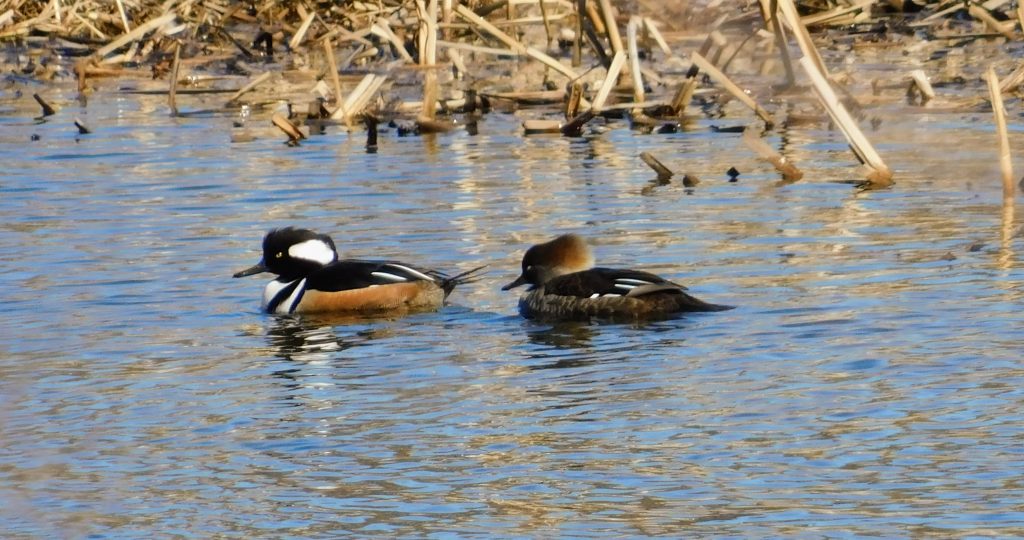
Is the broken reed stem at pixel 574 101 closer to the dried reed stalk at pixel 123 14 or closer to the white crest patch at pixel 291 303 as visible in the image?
the white crest patch at pixel 291 303

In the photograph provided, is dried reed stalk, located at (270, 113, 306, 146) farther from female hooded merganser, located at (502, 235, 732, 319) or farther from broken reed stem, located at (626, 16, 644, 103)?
female hooded merganser, located at (502, 235, 732, 319)

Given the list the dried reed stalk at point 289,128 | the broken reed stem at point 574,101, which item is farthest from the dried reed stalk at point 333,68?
the broken reed stem at point 574,101

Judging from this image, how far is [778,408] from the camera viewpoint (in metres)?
7.45

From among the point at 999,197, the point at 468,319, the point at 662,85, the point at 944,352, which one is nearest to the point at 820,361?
the point at 944,352

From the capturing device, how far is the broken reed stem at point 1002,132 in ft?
36.0

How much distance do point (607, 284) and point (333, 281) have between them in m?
1.78

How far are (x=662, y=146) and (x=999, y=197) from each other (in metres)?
Answer: 3.83

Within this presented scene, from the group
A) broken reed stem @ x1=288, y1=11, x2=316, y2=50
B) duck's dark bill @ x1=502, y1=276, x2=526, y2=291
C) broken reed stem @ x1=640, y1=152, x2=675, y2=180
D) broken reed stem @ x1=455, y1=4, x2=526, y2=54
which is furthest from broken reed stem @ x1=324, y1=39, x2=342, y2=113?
duck's dark bill @ x1=502, y1=276, x2=526, y2=291

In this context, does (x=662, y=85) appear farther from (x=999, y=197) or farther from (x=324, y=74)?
(x=999, y=197)

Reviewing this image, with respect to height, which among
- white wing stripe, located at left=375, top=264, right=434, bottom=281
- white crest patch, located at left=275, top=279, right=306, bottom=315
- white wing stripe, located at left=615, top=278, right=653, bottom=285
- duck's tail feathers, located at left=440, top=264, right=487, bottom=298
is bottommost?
white crest patch, located at left=275, top=279, right=306, bottom=315

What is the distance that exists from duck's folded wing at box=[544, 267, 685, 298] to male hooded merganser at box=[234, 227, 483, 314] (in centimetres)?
63

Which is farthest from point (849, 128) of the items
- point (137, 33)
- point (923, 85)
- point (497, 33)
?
point (137, 33)

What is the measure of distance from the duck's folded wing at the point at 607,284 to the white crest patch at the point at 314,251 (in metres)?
1.68

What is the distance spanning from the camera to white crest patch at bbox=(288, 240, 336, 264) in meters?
11.4
